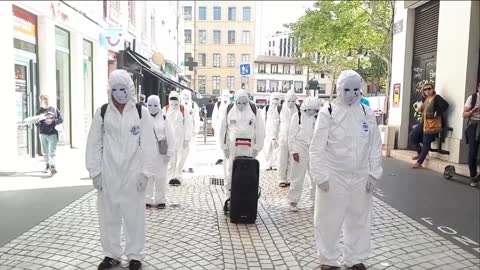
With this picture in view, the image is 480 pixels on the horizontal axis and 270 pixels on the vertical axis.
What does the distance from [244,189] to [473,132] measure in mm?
4902

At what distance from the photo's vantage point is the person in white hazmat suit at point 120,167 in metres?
4.40

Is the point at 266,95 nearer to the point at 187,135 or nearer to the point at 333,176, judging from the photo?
the point at 187,135

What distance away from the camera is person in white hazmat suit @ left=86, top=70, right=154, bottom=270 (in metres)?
4.40

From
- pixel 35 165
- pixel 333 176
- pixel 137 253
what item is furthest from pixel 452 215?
pixel 35 165

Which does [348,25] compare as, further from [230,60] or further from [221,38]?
[221,38]

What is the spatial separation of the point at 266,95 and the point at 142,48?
48.7 metres

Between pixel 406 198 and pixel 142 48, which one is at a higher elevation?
pixel 142 48

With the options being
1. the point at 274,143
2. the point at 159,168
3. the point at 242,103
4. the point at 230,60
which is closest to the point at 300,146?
the point at 242,103

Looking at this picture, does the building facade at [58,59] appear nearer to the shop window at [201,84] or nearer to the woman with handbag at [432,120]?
the woman with handbag at [432,120]

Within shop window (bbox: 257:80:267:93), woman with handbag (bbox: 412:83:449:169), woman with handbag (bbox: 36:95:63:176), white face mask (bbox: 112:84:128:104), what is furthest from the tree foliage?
shop window (bbox: 257:80:267:93)

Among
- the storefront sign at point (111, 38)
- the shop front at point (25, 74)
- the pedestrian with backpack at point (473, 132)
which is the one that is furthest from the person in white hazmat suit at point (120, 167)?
the storefront sign at point (111, 38)

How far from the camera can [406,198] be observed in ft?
25.2

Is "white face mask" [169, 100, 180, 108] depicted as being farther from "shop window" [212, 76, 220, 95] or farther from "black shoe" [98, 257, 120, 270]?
"shop window" [212, 76, 220, 95]

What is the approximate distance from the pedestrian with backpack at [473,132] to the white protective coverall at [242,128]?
4118 mm
